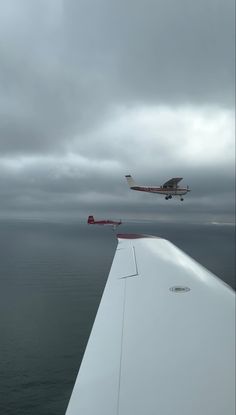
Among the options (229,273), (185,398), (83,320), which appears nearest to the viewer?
(185,398)

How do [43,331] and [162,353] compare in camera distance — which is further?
[43,331]

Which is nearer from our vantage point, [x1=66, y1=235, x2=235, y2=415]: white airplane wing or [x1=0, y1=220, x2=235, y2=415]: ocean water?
[x1=66, y1=235, x2=235, y2=415]: white airplane wing

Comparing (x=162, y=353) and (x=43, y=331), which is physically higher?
(x=162, y=353)

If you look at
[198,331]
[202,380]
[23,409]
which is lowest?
[23,409]

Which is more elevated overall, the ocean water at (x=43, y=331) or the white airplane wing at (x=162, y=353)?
the white airplane wing at (x=162, y=353)

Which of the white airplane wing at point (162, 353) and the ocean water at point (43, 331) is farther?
the ocean water at point (43, 331)

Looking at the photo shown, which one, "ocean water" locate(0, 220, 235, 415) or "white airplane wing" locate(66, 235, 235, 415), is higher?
"white airplane wing" locate(66, 235, 235, 415)

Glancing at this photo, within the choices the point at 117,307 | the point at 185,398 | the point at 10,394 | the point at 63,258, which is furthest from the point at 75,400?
the point at 63,258

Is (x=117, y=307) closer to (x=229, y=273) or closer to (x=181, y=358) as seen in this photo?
(x=181, y=358)
